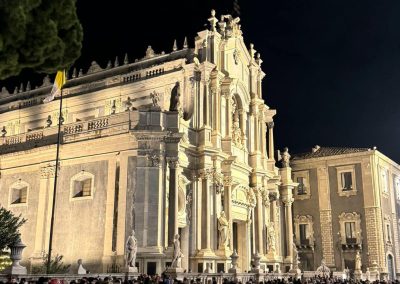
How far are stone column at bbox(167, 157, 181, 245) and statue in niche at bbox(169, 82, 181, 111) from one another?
12.2 feet

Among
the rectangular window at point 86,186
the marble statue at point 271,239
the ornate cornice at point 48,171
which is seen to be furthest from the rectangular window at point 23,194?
the marble statue at point 271,239

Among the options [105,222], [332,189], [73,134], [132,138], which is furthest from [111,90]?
[332,189]

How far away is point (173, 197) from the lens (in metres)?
31.7

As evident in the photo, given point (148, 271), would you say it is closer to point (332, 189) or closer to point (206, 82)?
point (206, 82)

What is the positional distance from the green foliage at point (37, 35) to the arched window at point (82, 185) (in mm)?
19296

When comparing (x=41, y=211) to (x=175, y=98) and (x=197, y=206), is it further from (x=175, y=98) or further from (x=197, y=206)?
(x=175, y=98)

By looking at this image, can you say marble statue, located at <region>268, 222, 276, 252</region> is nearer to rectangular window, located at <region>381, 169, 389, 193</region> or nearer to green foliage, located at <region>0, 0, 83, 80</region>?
rectangular window, located at <region>381, 169, 389, 193</region>

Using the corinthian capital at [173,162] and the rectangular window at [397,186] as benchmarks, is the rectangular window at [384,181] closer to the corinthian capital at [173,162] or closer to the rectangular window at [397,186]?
the rectangular window at [397,186]

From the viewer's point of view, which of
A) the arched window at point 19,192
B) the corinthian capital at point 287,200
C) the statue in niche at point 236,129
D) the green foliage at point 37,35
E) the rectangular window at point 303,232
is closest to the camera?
the green foliage at point 37,35

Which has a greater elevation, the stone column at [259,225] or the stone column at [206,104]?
the stone column at [206,104]

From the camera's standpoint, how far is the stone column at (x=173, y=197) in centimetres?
3122

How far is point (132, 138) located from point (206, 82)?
794 centimetres

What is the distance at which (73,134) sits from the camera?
34.1 metres

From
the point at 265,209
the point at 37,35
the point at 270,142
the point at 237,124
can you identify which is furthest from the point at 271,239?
the point at 37,35
